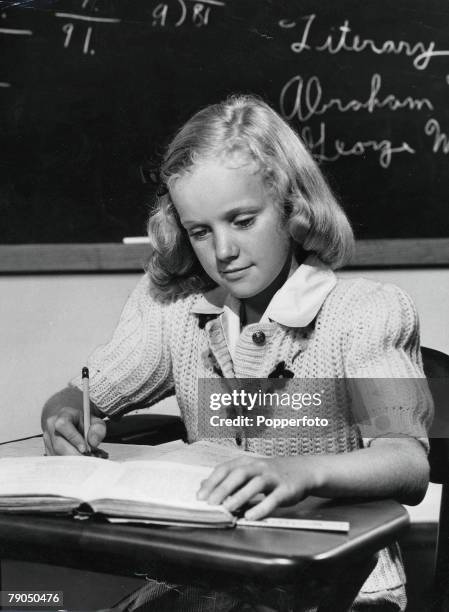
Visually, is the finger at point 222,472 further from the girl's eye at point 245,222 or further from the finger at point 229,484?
the girl's eye at point 245,222

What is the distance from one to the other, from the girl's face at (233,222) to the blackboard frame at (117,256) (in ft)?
3.21

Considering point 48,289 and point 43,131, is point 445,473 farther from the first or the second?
point 43,131

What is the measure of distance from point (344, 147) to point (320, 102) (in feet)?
0.48

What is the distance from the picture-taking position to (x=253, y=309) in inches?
57.4

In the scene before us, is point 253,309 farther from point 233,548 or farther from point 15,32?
point 15,32

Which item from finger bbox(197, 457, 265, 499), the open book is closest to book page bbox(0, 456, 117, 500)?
the open book

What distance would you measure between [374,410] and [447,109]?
1.37 meters

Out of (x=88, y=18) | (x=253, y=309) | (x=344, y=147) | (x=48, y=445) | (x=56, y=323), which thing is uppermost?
(x=88, y=18)

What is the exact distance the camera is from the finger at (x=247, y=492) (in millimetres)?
837

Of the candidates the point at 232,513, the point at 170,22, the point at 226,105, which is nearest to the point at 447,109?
the point at 170,22

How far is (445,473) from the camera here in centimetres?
129

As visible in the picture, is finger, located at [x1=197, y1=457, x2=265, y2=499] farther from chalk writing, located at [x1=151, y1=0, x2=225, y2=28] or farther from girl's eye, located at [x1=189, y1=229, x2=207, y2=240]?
chalk writing, located at [x1=151, y1=0, x2=225, y2=28]

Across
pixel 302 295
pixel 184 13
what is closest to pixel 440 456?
pixel 302 295

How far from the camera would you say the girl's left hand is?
842mm
